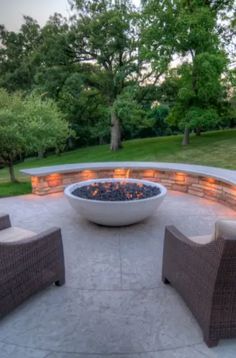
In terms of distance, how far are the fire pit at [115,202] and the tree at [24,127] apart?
2655 mm

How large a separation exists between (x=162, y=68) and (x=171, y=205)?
7978 mm

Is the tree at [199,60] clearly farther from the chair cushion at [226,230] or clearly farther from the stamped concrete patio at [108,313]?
the chair cushion at [226,230]

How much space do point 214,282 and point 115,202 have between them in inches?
78.8

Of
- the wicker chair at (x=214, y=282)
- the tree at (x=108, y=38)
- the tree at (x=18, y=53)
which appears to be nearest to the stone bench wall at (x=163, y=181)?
the wicker chair at (x=214, y=282)

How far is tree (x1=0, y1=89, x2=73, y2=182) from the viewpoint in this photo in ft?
19.5

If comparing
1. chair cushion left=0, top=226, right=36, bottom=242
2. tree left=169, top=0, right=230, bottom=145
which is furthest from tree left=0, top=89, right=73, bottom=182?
tree left=169, top=0, right=230, bottom=145

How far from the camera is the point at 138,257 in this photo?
10.2ft

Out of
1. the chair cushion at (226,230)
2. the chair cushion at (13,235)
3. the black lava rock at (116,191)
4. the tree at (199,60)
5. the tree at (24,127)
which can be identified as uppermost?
the tree at (199,60)

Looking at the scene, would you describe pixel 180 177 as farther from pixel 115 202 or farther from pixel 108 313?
pixel 108 313

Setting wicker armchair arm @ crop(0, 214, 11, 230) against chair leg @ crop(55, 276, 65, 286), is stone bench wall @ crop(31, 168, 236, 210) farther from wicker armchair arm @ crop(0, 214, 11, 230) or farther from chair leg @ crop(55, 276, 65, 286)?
chair leg @ crop(55, 276, 65, 286)

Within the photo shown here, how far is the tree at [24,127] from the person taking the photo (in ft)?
19.5

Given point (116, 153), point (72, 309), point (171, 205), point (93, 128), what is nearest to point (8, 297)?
point (72, 309)

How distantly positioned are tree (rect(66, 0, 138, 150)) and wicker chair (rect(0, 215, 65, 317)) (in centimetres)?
1052

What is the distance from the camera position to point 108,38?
39.0 ft
